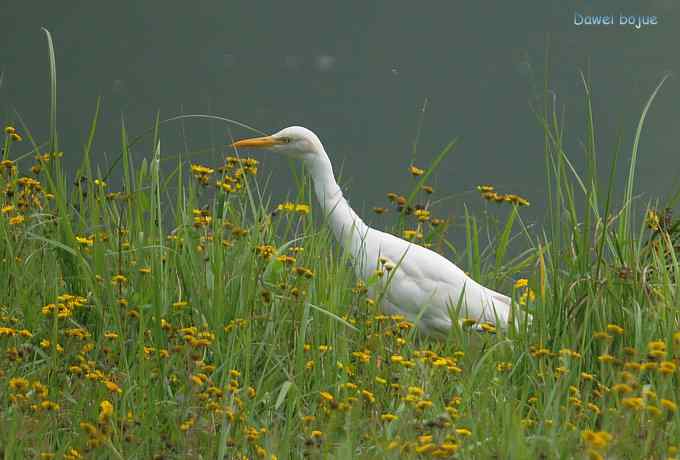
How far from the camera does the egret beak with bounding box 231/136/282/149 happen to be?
4.79 metres

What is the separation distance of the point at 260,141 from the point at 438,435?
2400mm

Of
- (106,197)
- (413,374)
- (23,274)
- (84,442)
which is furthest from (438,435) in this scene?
(106,197)

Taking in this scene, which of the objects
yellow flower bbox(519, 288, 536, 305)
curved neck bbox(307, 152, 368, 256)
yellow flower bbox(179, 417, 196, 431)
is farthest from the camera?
curved neck bbox(307, 152, 368, 256)

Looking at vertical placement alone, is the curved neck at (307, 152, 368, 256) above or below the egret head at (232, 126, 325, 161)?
below

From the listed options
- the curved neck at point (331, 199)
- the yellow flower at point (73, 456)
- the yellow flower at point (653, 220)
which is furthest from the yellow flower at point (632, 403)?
the curved neck at point (331, 199)

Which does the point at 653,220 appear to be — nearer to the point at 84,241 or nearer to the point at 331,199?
the point at 331,199

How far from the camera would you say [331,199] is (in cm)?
475

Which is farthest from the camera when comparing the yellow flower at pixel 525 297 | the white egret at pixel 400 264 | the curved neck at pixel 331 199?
the curved neck at pixel 331 199

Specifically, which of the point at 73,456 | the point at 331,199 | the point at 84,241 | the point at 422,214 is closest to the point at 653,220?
the point at 422,214

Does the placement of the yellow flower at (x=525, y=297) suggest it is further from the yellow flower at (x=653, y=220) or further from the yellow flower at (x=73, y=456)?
the yellow flower at (x=73, y=456)

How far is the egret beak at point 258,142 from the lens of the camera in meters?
4.79

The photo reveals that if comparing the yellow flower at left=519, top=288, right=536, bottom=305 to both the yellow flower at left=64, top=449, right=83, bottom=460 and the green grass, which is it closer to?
the green grass

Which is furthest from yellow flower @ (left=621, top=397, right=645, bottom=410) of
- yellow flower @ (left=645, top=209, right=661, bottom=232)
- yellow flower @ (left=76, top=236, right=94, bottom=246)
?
yellow flower @ (left=76, top=236, right=94, bottom=246)

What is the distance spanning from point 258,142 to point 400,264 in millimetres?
753
